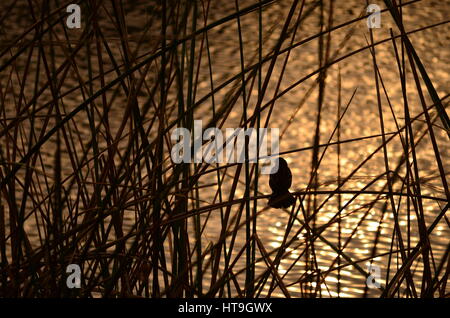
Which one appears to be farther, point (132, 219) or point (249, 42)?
point (249, 42)

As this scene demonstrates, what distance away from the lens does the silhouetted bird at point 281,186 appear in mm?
443

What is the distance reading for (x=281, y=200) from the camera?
0.44 m

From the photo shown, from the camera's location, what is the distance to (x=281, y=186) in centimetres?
45

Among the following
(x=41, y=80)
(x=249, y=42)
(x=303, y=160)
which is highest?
(x=249, y=42)

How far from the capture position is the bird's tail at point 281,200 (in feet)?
1.42

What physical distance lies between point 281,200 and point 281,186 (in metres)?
0.01

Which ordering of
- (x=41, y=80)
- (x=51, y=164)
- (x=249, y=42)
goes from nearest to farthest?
(x=51, y=164)
(x=41, y=80)
(x=249, y=42)

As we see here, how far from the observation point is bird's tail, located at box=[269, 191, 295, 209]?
0.43 m

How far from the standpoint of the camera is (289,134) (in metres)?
1.52

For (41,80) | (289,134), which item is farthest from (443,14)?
(41,80)

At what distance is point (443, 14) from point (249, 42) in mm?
510

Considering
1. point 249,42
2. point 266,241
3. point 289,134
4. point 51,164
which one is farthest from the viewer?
point 249,42
